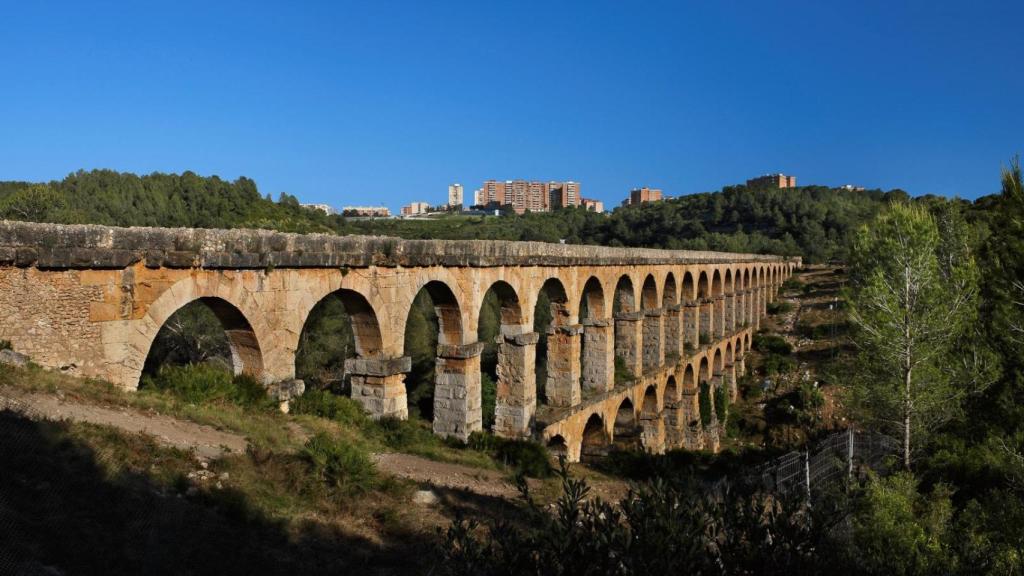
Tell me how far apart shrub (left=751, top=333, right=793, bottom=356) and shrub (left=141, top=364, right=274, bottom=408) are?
115 feet

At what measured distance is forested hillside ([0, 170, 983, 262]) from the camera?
42000mm

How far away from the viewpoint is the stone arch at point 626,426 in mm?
20578

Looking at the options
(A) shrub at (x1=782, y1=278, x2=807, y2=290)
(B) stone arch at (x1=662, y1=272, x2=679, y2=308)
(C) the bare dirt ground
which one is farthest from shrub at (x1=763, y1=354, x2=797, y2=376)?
(C) the bare dirt ground

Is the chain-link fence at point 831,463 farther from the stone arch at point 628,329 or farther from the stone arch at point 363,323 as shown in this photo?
the stone arch at point 628,329

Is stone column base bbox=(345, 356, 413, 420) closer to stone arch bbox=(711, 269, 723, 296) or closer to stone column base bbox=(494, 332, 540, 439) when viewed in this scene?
stone column base bbox=(494, 332, 540, 439)

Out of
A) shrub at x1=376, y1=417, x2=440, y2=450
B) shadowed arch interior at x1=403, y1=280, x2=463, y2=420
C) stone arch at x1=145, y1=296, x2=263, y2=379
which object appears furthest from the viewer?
shadowed arch interior at x1=403, y1=280, x2=463, y2=420

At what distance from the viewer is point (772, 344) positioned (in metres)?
39.5

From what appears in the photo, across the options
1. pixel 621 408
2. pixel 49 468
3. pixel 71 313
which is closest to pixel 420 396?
pixel 621 408

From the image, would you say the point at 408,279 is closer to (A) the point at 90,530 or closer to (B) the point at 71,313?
(B) the point at 71,313

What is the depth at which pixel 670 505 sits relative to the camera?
362cm

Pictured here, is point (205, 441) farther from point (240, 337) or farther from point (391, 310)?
point (391, 310)

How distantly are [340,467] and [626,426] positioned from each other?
15.0 meters

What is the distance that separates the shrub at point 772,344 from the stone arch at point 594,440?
23.3 metres

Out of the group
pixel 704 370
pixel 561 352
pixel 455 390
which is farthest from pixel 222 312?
pixel 704 370
